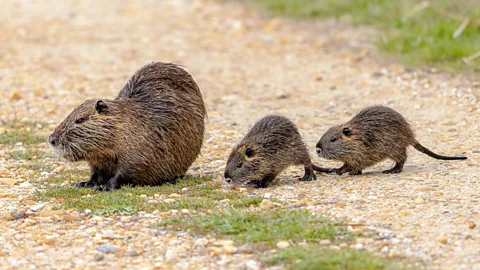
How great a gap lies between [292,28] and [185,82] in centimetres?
790

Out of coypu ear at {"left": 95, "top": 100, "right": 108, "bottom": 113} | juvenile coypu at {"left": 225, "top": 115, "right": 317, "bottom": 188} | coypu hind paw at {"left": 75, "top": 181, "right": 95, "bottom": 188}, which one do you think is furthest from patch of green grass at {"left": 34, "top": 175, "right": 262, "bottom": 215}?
coypu ear at {"left": 95, "top": 100, "right": 108, "bottom": 113}

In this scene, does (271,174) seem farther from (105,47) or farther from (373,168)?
(105,47)

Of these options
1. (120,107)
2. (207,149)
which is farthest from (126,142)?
(207,149)

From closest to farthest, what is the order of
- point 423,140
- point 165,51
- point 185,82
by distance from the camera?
1. point 185,82
2. point 423,140
3. point 165,51

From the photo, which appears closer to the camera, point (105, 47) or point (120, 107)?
point (120, 107)

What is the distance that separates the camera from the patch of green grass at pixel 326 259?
509 centimetres

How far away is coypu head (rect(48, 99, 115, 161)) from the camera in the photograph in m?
7.33

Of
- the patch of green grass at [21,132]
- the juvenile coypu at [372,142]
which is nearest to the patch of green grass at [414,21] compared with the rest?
the juvenile coypu at [372,142]

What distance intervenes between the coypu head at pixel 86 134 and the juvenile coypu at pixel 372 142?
2.12 m

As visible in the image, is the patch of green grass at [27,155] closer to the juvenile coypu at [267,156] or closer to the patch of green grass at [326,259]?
the juvenile coypu at [267,156]

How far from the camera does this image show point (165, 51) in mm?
14539

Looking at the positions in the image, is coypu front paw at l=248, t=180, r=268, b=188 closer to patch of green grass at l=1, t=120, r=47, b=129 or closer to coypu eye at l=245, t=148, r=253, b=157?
coypu eye at l=245, t=148, r=253, b=157

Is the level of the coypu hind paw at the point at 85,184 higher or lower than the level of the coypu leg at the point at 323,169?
higher

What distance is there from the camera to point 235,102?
11406mm
